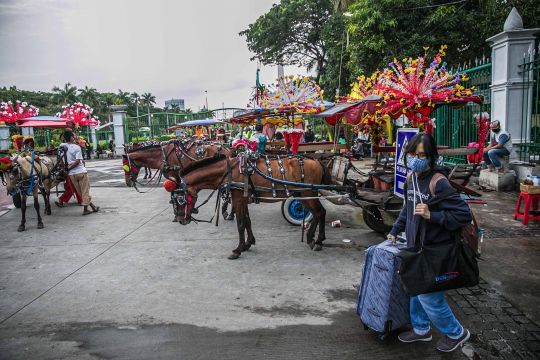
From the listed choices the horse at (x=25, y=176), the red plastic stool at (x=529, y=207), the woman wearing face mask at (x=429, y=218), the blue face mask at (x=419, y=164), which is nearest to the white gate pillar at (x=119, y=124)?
the horse at (x=25, y=176)

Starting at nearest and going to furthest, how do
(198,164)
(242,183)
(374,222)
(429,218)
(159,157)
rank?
(429,218), (242,183), (198,164), (374,222), (159,157)

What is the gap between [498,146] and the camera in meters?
8.69

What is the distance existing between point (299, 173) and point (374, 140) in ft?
9.83

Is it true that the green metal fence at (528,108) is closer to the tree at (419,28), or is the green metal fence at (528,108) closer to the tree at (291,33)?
the tree at (419,28)

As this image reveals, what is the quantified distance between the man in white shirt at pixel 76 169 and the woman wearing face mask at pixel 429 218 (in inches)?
310

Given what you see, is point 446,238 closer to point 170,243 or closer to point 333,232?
point 333,232

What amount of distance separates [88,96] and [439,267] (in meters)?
63.0

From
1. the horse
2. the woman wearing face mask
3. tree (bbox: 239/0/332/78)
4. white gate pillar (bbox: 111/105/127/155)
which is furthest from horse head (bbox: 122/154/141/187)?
tree (bbox: 239/0/332/78)

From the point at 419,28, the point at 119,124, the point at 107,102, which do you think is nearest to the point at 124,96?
the point at 107,102

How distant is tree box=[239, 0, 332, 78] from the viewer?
26234 mm

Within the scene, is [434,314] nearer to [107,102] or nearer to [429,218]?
[429,218]

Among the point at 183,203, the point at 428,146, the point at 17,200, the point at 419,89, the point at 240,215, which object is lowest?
the point at 17,200

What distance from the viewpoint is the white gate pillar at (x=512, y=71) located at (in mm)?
8781

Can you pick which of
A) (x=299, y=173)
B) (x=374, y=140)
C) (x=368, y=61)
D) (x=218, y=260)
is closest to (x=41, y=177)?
(x=218, y=260)
